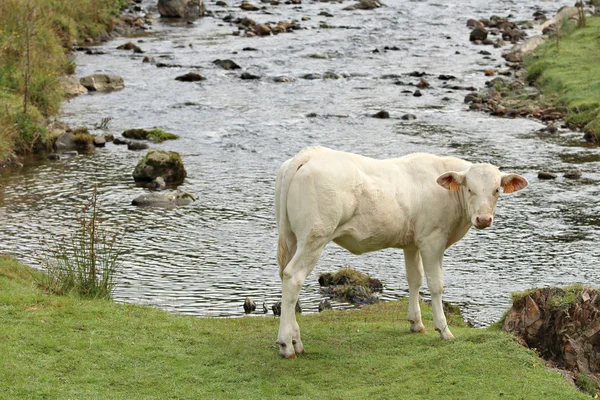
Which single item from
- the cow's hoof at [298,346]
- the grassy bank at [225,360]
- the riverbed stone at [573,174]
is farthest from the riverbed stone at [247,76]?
the cow's hoof at [298,346]

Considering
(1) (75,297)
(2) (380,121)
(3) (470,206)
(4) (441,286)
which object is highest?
(3) (470,206)

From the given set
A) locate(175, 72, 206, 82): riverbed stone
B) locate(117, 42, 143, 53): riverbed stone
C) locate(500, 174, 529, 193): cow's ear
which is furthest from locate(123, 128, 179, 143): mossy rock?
locate(500, 174, 529, 193): cow's ear

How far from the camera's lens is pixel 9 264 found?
1488 cm

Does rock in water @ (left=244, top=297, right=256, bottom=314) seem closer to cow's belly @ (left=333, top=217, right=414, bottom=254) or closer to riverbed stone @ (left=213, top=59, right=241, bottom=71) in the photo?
cow's belly @ (left=333, top=217, right=414, bottom=254)

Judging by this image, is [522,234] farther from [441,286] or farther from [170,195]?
[441,286]

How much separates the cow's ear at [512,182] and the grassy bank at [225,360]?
69.0 inches

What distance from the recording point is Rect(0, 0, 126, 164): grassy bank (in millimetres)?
26203

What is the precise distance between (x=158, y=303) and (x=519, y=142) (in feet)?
54.2

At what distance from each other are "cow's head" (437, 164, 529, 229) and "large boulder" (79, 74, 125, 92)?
25.9 metres

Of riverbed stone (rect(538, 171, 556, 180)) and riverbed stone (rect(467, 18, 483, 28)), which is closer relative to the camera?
riverbed stone (rect(538, 171, 556, 180))

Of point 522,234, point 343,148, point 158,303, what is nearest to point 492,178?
point 158,303

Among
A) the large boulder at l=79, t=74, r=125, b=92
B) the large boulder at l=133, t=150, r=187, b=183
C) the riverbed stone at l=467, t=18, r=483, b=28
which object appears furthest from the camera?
the riverbed stone at l=467, t=18, r=483, b=28

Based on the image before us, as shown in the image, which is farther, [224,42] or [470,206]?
[224,42]

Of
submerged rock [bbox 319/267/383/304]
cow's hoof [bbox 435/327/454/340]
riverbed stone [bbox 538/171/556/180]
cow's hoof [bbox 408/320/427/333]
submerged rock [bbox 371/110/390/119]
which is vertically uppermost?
cow's hoof [bbox 435/327/454/340]
